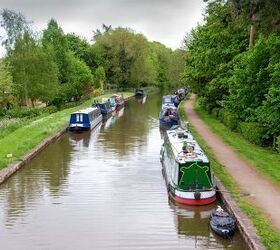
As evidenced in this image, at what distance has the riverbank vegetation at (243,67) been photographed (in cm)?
2338

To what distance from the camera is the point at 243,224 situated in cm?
1622

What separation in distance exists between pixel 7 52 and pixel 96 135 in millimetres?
21878

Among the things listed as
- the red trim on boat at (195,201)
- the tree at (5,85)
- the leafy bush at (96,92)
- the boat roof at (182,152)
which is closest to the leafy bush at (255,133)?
the boat roof at (182,152)

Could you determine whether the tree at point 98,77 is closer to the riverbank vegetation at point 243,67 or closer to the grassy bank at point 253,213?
the riverbank vegetation at point 243,67

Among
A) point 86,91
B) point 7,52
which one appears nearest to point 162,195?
point 7,52

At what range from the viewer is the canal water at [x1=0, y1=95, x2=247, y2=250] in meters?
16.0

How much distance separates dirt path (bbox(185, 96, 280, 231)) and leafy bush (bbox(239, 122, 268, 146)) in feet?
5.87

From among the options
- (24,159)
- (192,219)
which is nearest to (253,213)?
(192,219)

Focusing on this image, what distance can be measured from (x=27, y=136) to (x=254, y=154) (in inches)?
635

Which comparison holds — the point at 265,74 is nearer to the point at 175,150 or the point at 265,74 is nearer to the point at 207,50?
the point at 175,150

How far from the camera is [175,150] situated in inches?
891

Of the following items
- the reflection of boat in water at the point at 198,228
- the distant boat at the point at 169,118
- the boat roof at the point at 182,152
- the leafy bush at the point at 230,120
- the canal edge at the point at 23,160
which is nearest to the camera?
the reflection of boat in water at the point at 198,228

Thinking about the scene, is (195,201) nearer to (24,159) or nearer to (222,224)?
(222,224)

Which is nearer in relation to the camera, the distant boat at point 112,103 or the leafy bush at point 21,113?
the leafy bush at point 21,113
